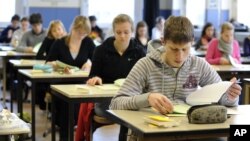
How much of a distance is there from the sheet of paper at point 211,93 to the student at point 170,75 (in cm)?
11

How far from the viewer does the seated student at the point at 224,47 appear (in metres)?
6.93

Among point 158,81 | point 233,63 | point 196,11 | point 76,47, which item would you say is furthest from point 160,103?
point 196,11

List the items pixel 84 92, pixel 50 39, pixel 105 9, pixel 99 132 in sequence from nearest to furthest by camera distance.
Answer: pixel 84 92, pixel 99 132, pixel 50 39, pixel 105 9

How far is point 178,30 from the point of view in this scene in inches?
115

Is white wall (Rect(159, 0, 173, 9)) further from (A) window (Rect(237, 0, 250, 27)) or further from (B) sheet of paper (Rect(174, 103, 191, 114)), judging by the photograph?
(B) sheet of paper (Rect(174, 103, 191, 114))

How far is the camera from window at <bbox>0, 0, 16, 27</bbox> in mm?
12352

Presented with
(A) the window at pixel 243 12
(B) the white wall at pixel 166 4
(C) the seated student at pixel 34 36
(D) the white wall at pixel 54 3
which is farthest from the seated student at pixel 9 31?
(A) the window at pixel 243 12

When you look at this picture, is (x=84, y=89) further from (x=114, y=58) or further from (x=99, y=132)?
(x=99, y=132)

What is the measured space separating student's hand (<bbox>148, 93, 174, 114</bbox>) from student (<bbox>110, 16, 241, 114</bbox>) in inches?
5.2

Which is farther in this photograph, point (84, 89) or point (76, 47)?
point (76, 47)

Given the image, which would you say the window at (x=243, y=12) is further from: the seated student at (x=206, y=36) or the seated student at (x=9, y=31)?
the seated student at (x=9, y=31)

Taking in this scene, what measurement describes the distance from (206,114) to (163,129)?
28 cm

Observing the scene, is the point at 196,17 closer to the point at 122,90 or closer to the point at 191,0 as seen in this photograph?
the point at 191,0

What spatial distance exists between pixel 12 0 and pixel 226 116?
10.3 metres
